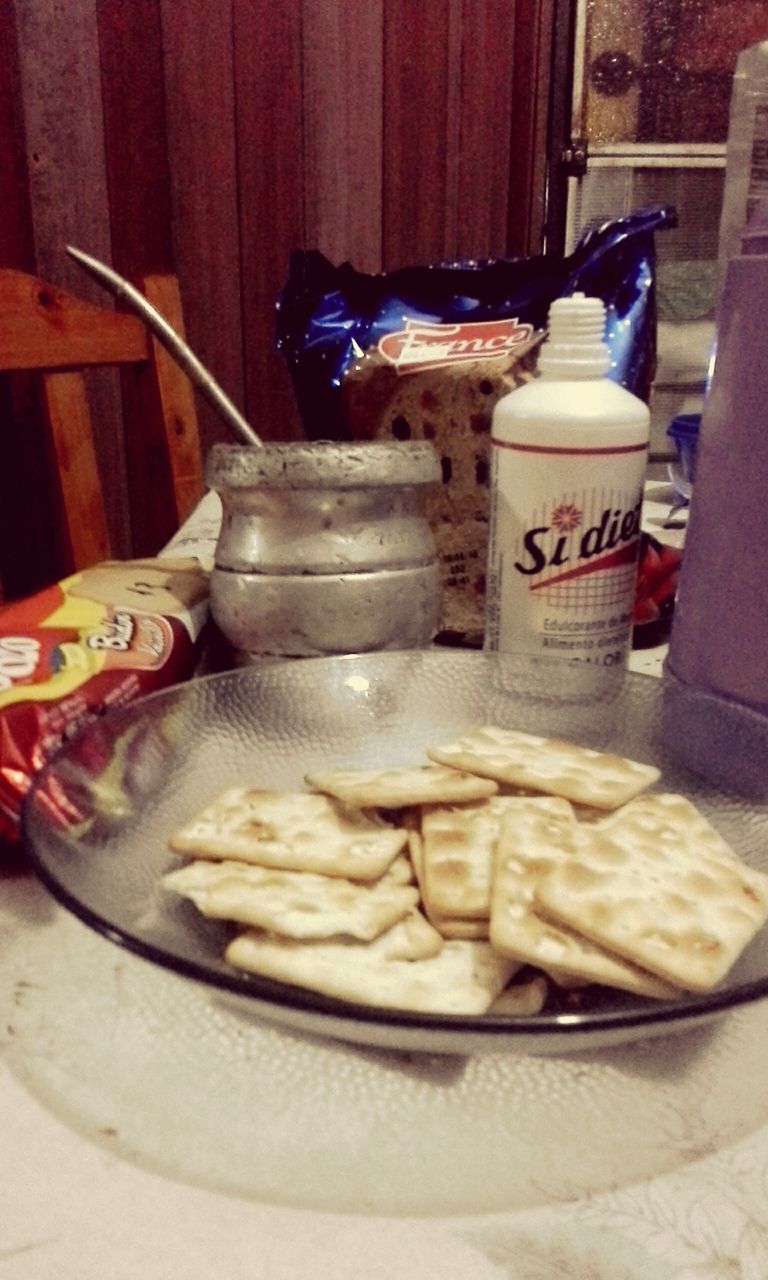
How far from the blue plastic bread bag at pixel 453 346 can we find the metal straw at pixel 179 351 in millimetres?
137

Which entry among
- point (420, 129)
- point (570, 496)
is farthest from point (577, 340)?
point (420, 129)

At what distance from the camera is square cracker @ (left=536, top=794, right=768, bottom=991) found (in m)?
0.33

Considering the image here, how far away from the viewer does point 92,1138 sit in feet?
1.01

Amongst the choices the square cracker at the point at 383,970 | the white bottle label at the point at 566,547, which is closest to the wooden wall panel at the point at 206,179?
the white bottle label at the point at 566,547

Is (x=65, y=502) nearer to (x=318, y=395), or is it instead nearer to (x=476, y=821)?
(x=318, y=395)

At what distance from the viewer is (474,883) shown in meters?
0.38

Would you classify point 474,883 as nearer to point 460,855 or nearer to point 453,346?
point 460,855

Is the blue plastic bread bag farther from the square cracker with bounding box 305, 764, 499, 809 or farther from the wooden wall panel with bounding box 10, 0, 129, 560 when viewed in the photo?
the wooden wall panel with bounding box 10, 0, 129, 560

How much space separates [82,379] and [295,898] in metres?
0.93

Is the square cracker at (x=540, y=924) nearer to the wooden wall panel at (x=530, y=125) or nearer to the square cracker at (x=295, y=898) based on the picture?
the square cracker at (x=295, y=898)

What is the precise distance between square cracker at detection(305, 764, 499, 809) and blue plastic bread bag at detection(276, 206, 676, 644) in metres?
0.31

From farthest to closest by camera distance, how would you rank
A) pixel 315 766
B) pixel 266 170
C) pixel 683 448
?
pixel 266 170 < pixel 683 448 < pixel 315 766

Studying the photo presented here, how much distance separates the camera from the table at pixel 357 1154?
0.27 meters

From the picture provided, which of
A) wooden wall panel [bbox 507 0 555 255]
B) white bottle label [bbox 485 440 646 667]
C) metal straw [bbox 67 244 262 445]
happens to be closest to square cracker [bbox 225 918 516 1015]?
white bottle label [bbox 485 440 646 667]
